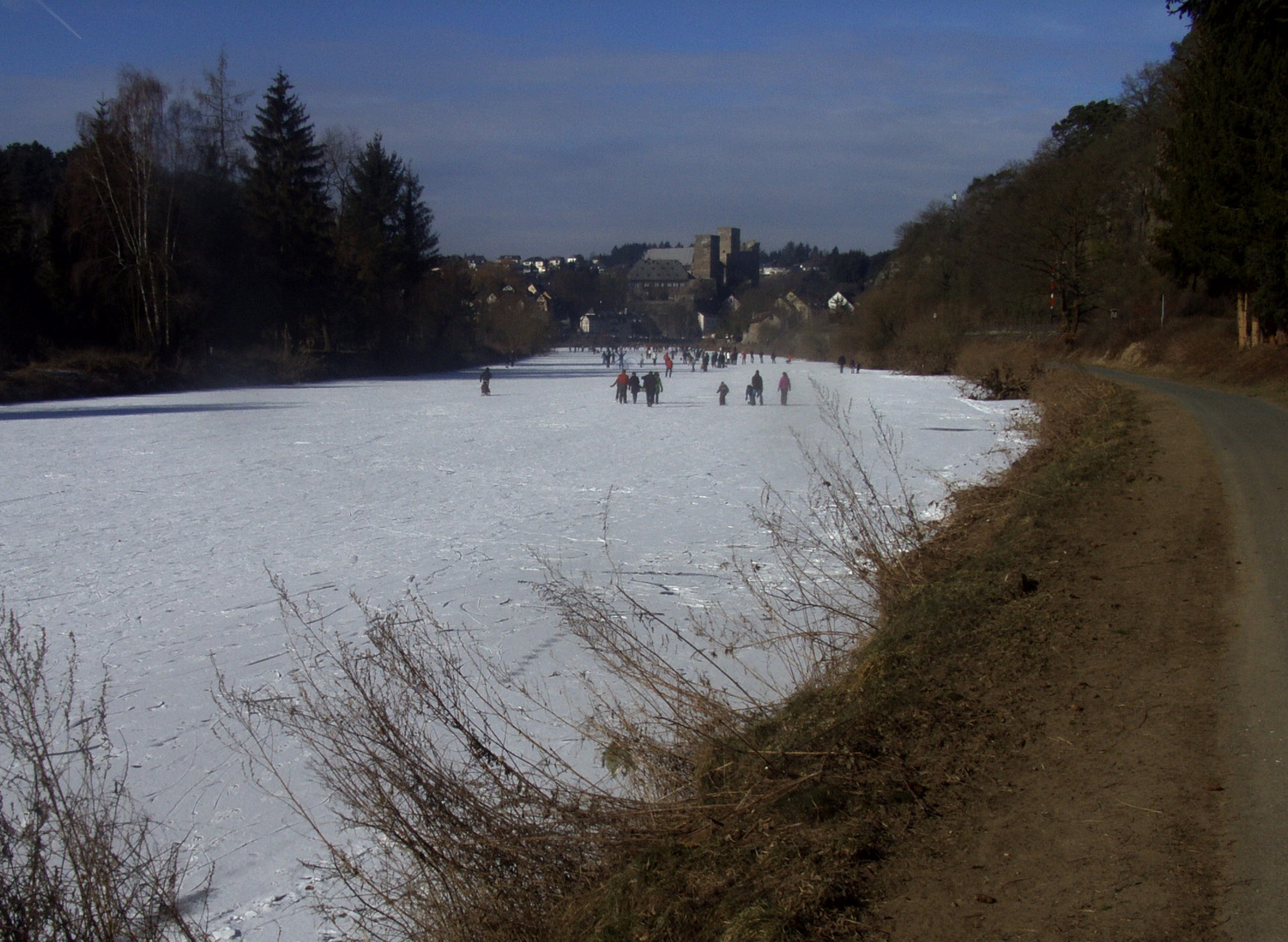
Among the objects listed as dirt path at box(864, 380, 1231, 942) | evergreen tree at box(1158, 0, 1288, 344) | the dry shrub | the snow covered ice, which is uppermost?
evergreen tree at box(1158, 0, 1288, 344)

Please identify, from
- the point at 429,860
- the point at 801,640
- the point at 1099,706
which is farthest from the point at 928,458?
the point at 429,860

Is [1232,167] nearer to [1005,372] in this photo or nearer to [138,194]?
[1005,372]

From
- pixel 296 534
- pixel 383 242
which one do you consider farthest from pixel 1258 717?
pixel 383 242

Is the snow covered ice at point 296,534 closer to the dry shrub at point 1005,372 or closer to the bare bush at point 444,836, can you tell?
the bare bush at point 444,836

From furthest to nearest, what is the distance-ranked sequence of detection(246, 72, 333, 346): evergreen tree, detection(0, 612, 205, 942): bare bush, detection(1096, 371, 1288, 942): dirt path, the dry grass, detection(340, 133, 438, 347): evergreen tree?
detection(340, 133, 438, 347): evergreen tree
detection(246, 72, 333, 346): evergreen tree
the dry grass
detection(0, 612, 205, 942): bare bush
detection(1096, 371, 1288, 942): dirt path

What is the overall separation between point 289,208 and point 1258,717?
4842 cm

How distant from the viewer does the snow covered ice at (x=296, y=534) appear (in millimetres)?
5395

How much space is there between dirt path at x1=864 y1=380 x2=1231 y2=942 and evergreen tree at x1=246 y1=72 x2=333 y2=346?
45.4 m

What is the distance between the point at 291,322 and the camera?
48.3 meters

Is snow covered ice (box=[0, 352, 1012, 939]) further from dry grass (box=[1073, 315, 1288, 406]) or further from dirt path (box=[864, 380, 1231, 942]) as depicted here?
dry grass (box=[1073, 315, 1288, 406])

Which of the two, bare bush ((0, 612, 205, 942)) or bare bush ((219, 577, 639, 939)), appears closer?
bare bush ((0, 612, 205, 942))

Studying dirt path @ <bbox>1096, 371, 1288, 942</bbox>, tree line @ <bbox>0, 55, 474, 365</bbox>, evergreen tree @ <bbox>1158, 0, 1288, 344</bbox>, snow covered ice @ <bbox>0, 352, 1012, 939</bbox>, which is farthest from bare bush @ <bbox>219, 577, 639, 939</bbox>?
tree line @ <bbox>0, 55, 474, 365</bbox>

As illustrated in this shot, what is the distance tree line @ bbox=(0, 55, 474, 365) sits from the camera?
3800 cm

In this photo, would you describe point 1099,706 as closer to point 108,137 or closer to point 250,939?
point 250,939
